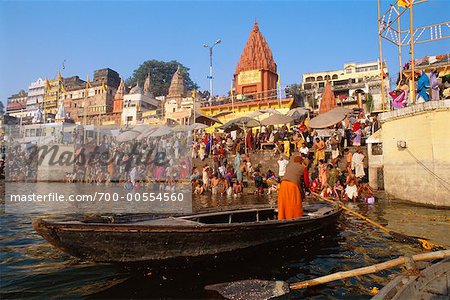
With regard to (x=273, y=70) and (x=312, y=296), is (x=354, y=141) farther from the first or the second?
(x=273, y=70)

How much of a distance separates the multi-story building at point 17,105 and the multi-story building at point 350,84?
65.7m

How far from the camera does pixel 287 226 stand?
223 inches

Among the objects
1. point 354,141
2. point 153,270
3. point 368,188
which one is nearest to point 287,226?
point 153,270

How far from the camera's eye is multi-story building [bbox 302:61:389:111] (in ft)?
127

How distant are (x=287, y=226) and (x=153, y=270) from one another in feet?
8.21

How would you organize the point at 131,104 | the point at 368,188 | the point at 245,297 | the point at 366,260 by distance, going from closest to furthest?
the point at 245,297
the point at 366,260
the point at 368,188
the point at 131,104

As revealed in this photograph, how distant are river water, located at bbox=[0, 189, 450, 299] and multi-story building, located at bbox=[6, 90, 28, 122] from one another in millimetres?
80363

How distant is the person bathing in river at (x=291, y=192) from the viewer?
257 inches

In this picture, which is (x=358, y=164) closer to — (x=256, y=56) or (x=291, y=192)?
(x=291, y=192)

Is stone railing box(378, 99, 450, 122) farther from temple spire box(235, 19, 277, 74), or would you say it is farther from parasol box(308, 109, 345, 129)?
temple spire box(235, 19, 277, 74)

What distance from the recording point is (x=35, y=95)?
72500 millimetres

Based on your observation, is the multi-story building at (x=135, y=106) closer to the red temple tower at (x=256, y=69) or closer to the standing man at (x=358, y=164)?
the red temple tower at (x=256, y=69)

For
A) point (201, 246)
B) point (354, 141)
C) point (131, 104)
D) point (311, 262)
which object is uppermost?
point (131, 104)

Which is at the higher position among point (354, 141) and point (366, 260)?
point (354, 141)
